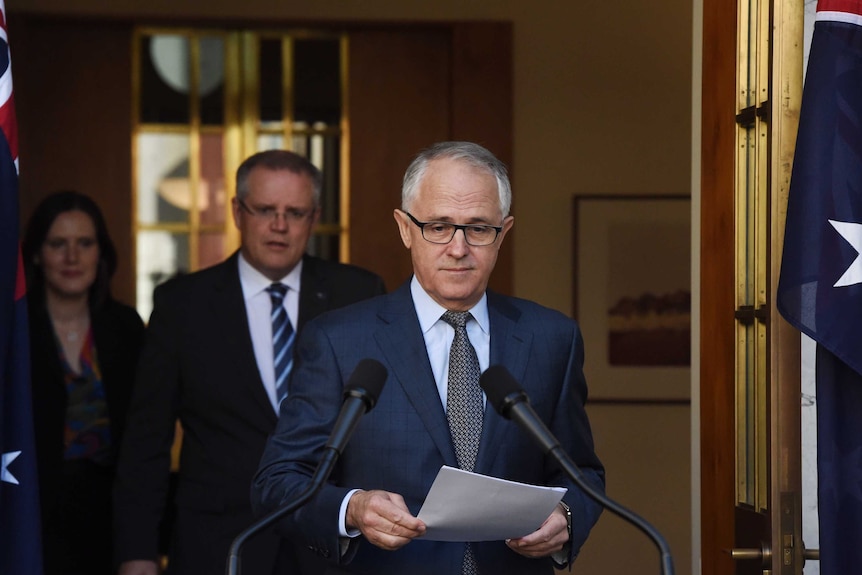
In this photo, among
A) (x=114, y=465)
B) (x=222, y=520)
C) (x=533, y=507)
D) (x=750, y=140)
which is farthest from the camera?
(x=114, y=465)

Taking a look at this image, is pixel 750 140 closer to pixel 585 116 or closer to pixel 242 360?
pixel 242 360

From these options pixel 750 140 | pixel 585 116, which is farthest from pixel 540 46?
pixel 750 140

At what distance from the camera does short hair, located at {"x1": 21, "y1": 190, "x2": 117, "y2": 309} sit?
13.6ft

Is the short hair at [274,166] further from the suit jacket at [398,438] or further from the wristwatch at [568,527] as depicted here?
the wristwatch at [568,527]

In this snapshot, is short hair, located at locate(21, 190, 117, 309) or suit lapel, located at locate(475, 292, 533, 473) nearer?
suit lapel, located at locate(475, 292, 533, 473)

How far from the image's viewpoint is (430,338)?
255cm

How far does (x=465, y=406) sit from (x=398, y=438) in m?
0.14

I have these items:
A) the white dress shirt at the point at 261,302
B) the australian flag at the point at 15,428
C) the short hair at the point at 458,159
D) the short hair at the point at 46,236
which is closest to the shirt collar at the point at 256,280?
the white dress shirt at the point at 261,302

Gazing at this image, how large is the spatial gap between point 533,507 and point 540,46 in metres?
4.21

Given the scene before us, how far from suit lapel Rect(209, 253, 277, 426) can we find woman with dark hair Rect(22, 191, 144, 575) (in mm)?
540

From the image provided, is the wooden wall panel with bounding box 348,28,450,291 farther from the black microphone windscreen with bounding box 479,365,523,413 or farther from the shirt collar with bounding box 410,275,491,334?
the black microphone windscreen with bounding box 479,365,523,413

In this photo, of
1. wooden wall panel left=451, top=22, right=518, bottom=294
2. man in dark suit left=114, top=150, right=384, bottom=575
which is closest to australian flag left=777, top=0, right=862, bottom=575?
man in dark suit left=114, top=150, right=384, bottom=575

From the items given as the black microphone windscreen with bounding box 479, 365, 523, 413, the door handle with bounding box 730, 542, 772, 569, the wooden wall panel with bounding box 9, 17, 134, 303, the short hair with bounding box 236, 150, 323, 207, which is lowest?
the door handle with bounding box 730, 542, 772, 569

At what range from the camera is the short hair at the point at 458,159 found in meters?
2.49
